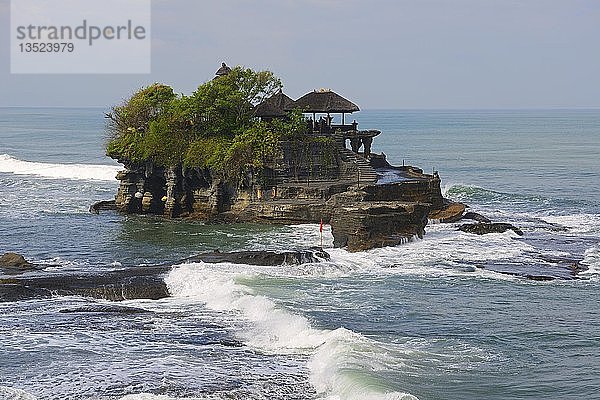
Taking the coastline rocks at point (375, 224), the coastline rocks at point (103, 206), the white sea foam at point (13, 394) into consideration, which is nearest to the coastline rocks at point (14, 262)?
the coastline rocks at point (375, 224)

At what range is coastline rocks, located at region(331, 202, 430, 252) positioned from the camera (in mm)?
38469

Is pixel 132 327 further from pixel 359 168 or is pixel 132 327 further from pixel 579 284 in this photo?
pixel 359 168

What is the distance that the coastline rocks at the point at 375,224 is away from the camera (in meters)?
38.5

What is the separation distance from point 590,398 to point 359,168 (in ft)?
100

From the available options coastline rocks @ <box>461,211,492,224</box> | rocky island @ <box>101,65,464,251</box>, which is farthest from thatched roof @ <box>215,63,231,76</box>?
coastline rocks @ <box>461,211,492,224</box>

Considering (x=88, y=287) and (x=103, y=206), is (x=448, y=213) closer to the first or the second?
(x=103, y=206)

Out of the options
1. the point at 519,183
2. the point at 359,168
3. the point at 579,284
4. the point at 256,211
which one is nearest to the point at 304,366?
the point at 579,284

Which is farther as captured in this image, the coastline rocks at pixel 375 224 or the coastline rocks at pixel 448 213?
the coastline rocks at pixel 448 213

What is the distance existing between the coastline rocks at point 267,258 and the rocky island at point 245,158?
8426 millimetres

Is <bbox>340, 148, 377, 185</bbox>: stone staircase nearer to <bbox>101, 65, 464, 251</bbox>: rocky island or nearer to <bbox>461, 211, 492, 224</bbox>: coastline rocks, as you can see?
<bbox>101, 65, 464, 251</bbox>: rocky island

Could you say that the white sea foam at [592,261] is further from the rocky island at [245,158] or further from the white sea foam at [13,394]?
the white sea foam at [13,394]

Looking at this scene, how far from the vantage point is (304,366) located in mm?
22469

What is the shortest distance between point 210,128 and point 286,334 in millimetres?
27462

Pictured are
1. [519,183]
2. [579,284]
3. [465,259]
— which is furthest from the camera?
[519,183]
